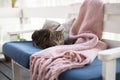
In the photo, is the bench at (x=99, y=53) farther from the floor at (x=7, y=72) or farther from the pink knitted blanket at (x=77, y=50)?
the floor at (x=7, y=72)

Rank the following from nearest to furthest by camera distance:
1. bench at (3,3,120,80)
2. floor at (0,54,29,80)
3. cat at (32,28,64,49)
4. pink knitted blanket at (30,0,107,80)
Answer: bench at (3,3,120,80) < pink knitted blanket at (30,0,107,80) < cat at (32,28,64,49) < floor at (0,54,29,80)

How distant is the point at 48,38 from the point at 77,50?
33cm

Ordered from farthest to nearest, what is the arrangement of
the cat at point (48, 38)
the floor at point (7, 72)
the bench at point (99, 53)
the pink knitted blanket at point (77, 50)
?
the floor at point (7, 72) → the cat at point (48, 38) → the pink knitted blanket at point (77, 50) → the bench at point (99, 53)

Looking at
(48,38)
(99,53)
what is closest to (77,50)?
(48,38)

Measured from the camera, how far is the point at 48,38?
1.63 metres

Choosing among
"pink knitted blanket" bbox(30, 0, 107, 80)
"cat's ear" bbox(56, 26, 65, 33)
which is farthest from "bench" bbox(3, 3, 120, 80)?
"cat's ear" bbox(56, 26, 65, 33)

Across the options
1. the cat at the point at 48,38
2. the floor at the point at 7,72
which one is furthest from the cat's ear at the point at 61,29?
the floor at the point at 7,72

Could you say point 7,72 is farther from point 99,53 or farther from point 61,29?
point 99,53

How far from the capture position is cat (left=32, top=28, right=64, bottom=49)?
1.61m

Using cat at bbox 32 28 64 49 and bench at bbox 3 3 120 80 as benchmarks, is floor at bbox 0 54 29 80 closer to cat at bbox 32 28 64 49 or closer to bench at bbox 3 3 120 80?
bench at bbox 3 3 120 80

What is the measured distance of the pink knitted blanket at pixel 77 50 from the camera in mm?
1132

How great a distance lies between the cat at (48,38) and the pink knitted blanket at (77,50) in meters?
0.10

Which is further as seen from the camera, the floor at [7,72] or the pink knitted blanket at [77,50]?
the floor at [7,72]

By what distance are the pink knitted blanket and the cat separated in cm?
10
